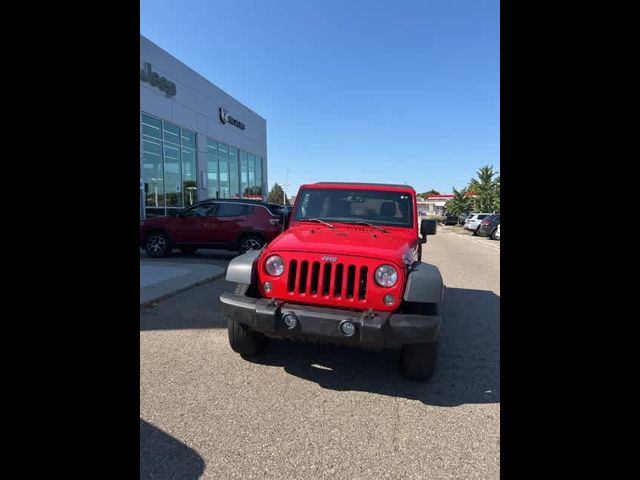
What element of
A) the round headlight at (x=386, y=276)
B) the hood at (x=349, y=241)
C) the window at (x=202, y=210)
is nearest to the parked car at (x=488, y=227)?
the window at (x=202, y=210)

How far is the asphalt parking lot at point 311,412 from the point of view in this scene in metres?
2.31

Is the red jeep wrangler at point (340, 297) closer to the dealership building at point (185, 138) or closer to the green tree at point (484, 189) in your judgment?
the dealership building at point (185, 138)

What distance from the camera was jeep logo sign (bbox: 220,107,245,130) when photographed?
81.4 ft

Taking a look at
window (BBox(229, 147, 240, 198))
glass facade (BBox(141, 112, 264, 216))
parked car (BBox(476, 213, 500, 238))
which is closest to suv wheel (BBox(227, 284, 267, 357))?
glass facade (BBox(141, 112, 264, 216))

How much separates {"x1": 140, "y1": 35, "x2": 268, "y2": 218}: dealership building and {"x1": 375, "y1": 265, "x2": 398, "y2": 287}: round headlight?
14.0 metres

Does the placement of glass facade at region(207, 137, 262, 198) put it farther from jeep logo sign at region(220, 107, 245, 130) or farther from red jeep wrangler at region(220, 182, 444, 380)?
red jeep wrangler at region(220, 182, 444, 380)

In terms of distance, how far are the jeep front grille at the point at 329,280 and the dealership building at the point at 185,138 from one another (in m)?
13.6

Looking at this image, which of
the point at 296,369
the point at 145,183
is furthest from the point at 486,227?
the point at 296,369

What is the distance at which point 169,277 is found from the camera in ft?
25.6

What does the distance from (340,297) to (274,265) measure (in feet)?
2.22

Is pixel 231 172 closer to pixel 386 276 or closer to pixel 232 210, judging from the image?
pixel 232 210

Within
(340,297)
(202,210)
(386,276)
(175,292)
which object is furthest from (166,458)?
(202,210)

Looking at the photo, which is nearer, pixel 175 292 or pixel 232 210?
pixel 175 292
